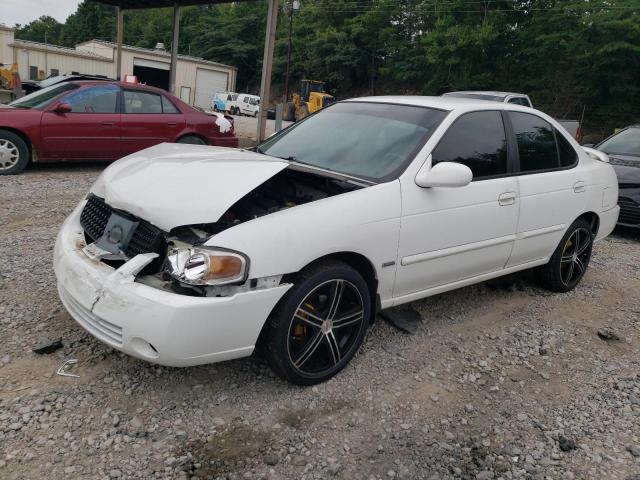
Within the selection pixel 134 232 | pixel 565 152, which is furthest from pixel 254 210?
pixel 565 152

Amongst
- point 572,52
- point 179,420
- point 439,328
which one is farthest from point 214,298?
point 572,52

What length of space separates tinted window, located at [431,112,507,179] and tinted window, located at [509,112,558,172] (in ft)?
0.69

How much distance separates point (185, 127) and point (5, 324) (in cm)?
604

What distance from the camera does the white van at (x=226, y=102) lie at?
3853 cm

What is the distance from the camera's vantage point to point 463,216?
3.50 meters

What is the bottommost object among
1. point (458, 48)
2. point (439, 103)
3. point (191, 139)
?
point (191, 139)

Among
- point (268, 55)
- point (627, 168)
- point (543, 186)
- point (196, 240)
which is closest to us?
point (196, 240)

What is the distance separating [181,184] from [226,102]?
37756 mm

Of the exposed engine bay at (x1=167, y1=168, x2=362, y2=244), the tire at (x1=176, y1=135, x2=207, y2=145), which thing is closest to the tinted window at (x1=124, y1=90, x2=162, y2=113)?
the tire at (x1=176, y1=135, x2=207, y2=145)

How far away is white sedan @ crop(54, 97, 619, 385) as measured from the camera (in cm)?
252

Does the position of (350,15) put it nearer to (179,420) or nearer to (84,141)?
(84,141)

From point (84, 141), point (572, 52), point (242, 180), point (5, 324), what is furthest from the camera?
point (572, 52)

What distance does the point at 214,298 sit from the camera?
8.11 feet

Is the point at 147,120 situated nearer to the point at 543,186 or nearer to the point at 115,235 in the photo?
the point at 115,235
